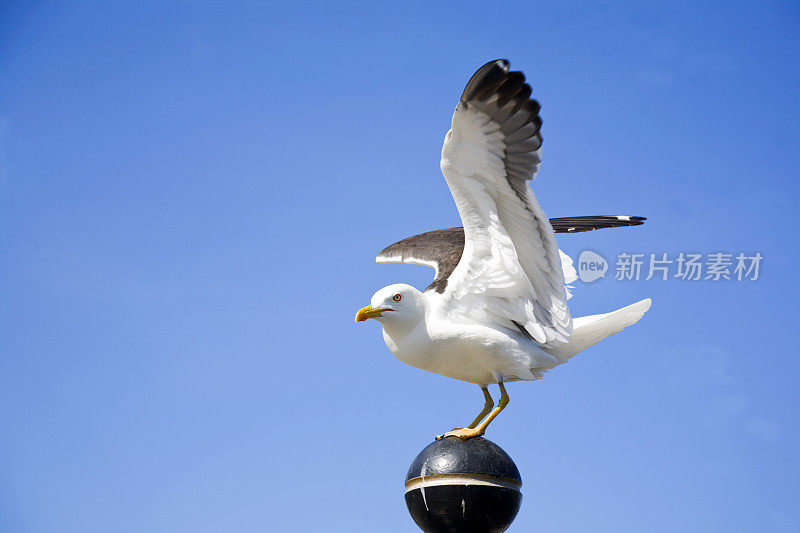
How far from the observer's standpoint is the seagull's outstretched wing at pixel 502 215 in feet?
24.0

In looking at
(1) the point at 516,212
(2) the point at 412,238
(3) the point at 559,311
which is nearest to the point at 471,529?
(3) the point at 559,311

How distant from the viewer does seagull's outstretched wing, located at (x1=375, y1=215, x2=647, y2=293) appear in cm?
941

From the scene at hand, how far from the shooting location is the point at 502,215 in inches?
307

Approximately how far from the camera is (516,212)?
7695mm

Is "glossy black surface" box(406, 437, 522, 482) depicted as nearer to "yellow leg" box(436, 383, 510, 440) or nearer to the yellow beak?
"yellow leg" box(436, 383, 510, 440)

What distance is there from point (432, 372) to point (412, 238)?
3214 mm

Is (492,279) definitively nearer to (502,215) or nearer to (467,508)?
(502,215)

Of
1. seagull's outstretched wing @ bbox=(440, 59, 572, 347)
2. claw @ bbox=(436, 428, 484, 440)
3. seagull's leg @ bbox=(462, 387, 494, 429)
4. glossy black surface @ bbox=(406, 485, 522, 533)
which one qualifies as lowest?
glossy black surface @ bbox=(406, 485, 522, 533)

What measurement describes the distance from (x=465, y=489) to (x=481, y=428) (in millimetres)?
874

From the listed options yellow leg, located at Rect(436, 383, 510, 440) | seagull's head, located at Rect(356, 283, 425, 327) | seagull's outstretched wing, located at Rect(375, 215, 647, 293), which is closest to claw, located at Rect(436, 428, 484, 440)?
yellow leg, located at Rect(436, 383, 510, 440)

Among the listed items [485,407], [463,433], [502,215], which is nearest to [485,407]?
[485,407]

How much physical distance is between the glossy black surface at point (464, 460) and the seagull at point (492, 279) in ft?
1.17

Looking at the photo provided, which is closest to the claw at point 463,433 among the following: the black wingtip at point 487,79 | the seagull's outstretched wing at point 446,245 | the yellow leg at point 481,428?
the yellow leg at point 481,428

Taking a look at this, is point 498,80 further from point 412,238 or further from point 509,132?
point 412,238
